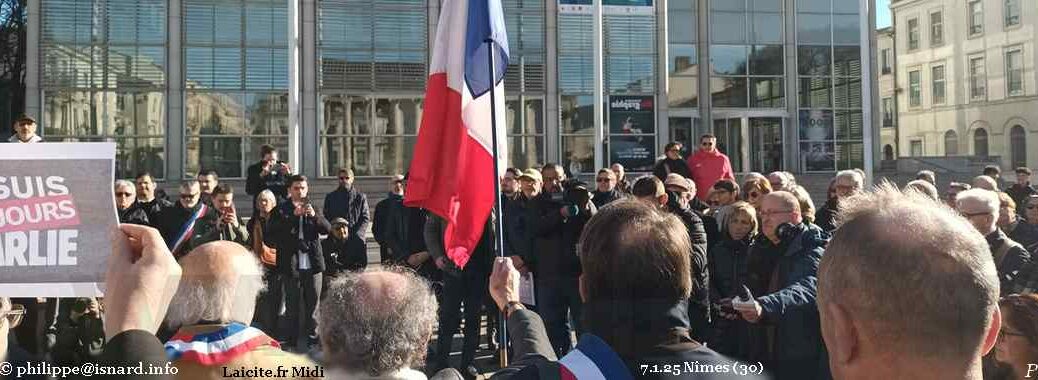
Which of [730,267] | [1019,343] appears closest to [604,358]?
[1019,343]

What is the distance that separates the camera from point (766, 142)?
27109 millimetres

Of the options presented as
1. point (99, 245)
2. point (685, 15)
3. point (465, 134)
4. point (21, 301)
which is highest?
point (685, 15)

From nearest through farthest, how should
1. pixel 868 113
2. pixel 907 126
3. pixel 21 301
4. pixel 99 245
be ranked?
1. pixel 99 245
2. pixel 21 301
3. pixel 868 113
4. pixel 907 126

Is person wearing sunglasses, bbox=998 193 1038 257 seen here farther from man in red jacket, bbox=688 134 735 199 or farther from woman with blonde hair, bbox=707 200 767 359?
man in red jacket, bbox=688 134 735 199

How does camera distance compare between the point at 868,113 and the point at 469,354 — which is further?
the point at 868,113

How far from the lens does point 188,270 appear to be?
8.81ft

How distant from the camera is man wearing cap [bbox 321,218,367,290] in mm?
9266

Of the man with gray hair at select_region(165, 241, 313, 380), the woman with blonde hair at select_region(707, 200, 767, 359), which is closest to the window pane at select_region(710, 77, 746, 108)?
the woman with blonde hair at select_region(707, 200, 767, 359)

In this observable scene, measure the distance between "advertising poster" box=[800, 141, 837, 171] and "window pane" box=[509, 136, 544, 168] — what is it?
8551 mm

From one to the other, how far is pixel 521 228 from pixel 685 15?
19.7 metres

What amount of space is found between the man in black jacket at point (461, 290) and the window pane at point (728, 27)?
65.8ft

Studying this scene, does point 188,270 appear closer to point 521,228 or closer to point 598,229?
point 598,229

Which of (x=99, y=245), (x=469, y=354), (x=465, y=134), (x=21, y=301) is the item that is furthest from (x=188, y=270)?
(x=469, y=354)

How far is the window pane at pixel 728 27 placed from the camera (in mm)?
26469
